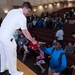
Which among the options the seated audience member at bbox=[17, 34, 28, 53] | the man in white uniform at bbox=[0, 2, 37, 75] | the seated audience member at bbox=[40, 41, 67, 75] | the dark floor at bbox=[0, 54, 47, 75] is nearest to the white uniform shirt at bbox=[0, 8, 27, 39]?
the man in white uniform at bbox=[0, 2, 37, 75]

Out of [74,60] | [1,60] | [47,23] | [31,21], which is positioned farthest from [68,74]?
[31,21]

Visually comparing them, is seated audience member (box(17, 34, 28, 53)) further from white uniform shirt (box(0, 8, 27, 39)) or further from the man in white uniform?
white uniform shirt (box(0, 8, 27, 39))

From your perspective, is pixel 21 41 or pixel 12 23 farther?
pixel 21 41

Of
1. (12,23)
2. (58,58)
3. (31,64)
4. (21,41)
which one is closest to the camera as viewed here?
(12,23)

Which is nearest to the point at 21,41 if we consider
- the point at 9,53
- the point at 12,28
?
the point at 9,53

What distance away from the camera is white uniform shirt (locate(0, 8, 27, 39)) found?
103 inches

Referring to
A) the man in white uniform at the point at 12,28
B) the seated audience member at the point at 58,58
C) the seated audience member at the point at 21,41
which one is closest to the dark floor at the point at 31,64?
the seated audience member at the point at 21,41

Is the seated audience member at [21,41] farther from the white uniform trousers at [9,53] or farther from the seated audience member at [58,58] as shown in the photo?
the white uniform trousers at [9,53]

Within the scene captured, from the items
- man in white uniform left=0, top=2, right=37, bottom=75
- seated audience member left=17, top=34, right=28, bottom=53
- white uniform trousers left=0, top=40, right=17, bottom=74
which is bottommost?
seated audience member left=17, top=34, right=28, bottom=53

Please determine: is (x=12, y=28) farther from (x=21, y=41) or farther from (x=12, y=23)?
(x=21, y=41)

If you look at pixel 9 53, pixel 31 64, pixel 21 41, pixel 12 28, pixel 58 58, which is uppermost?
pixel 12 28

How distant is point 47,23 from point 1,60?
10769 mm

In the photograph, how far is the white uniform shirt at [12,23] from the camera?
263 centimetres

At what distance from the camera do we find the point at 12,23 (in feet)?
8.68
